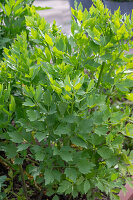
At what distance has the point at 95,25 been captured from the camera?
818 mm

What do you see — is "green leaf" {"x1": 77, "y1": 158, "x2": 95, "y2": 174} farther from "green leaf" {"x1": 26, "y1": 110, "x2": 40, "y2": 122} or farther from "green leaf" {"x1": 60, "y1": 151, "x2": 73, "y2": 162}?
"green leaf" {"x1": 26, "y1": 110, "x2": 40, "y2": 122}

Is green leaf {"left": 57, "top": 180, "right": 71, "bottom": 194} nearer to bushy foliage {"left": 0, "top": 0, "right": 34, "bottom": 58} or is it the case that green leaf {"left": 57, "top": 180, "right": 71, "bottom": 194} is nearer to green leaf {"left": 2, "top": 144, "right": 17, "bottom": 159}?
green leaf {"left": 2, "top": 144, "right": 17, "bottom": 159}

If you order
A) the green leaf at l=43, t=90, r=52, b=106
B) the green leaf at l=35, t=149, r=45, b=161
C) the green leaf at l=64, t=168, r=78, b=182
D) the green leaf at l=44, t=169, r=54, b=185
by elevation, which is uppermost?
the green leaf at l=43, t=90, r=52, b=106

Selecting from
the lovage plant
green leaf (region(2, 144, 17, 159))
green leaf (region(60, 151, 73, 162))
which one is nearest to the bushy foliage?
the lovage plant

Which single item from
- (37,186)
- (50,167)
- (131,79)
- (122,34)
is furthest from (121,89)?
(37,186)

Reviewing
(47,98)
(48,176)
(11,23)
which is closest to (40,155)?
(48,176)

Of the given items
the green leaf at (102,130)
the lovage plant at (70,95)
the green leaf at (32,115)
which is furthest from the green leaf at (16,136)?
the green leaf at (102,130)

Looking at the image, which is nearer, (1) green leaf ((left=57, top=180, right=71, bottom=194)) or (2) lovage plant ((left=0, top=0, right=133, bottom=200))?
(2) lovage plant ((left=0, top=0, right=133, bottom=200))

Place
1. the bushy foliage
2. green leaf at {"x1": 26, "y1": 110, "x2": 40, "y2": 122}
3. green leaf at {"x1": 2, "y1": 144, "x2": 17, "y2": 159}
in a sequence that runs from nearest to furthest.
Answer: green leaf at {"x1": 26, "y1": 110, "x2": 40, "y2": 122}, green leaf at {"x1": 2, "y1": 144, "x2": 17, "y2": 159}, the bushy foliage

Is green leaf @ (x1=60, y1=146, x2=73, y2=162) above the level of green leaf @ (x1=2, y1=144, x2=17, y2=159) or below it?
above

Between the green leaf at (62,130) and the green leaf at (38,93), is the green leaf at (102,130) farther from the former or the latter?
the green leaf at (38,93)

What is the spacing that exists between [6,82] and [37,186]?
0.48 m

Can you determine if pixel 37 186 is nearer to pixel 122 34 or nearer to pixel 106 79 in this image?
pixel 106 79

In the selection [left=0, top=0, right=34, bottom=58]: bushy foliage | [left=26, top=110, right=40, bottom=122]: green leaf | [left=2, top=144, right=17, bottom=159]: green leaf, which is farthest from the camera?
[left=0, top=0, right=34, bottom=58]: bushy foliage
